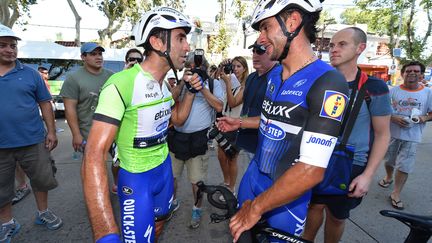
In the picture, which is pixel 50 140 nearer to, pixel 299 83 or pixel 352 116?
pixel 299 83

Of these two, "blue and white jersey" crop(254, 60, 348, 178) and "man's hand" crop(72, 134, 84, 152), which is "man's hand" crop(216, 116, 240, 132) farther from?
"man's hand" crop(72, 134, 84, 152)

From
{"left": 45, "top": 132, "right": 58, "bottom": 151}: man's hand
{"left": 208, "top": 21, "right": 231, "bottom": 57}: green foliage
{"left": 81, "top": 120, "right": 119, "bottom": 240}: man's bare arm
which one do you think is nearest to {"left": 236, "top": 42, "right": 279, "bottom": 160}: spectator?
{"left": 81, "top": 120, "right": 119, "bottom": 240}: man's bare arm

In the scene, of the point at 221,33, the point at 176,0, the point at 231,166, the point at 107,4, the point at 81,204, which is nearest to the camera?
the point at 81,204

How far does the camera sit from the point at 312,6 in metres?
1.46

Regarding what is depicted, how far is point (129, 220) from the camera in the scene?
1.86m

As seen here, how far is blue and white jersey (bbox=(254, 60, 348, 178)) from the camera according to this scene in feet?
4.02

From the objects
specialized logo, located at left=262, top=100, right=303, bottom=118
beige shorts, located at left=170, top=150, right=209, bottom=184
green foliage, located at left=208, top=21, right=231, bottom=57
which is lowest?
beige shorts, located at left=170, top=150, right=209, bottom=184

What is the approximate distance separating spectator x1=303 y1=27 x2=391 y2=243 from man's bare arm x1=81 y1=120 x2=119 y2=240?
70.4 inches

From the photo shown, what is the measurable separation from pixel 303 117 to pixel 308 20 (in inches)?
23.3

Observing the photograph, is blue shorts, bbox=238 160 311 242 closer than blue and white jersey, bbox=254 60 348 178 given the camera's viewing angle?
No

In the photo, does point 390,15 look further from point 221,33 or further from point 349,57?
point 349,57

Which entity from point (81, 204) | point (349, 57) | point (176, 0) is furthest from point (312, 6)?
point (176, 0)

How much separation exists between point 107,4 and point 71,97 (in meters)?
15.7

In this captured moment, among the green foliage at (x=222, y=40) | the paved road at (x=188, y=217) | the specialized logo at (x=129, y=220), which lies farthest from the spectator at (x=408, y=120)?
the green foliage at (x=222, y=40)
